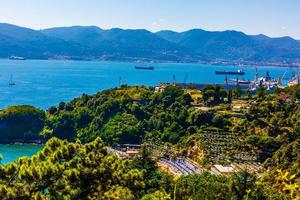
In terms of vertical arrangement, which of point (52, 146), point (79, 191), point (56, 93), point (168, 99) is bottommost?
point (56, 93)

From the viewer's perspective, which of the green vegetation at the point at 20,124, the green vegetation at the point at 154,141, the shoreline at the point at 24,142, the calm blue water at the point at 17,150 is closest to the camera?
the green vegetation at the point at 154,141

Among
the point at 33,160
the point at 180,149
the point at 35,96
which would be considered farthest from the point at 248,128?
the point at 35,96

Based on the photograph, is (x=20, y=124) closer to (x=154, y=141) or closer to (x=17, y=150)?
(x=17, y=150)

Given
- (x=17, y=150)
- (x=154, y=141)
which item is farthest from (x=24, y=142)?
(x=154, y=141)

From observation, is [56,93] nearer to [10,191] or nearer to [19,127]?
[19,127]

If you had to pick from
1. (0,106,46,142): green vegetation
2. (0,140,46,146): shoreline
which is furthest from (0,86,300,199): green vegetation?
(0,140,46,146): shoreline

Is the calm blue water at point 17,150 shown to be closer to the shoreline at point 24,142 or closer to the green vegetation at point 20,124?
the shoreline at point 24,142

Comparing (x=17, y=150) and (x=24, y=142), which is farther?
(x=24, y=142)

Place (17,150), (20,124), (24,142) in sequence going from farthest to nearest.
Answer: (20,124), (24,142), (17,150)

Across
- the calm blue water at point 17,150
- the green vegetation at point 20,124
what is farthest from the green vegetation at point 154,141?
the calm blue water at point 17,150
